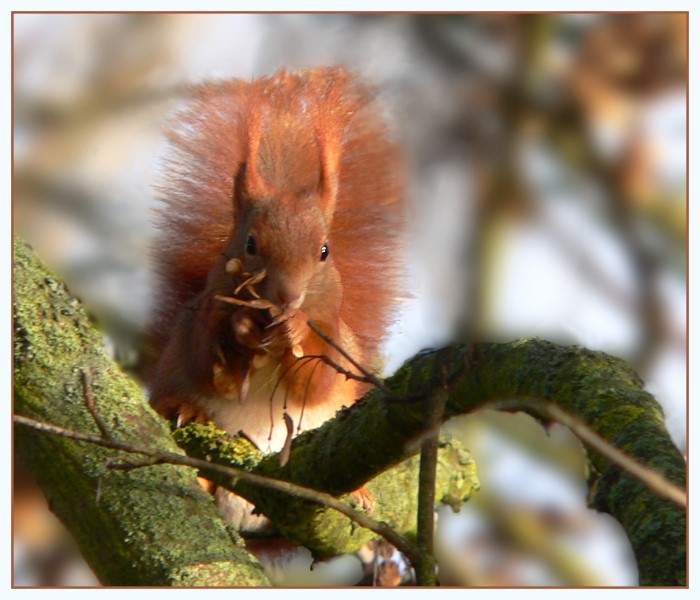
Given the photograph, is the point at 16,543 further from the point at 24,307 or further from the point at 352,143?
the point at 352,143

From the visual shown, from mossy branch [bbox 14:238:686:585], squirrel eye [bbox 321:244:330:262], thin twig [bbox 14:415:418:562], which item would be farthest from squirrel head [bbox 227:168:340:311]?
thin twig [bbox 14:415:418:562]

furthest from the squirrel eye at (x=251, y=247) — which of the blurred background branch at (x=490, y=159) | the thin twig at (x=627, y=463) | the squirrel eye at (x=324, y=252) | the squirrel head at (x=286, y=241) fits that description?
the thin twig at (x=627, y=463)

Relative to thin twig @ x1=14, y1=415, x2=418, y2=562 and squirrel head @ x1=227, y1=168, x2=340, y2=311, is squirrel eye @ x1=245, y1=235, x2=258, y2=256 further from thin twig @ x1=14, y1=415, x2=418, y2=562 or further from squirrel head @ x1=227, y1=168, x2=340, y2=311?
thin twig @ x1=14, y1=415, x2=418, y2=562

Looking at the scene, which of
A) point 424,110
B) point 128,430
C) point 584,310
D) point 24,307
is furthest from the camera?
point 424,110

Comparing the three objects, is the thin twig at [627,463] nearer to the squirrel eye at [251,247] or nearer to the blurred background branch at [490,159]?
the blurred background branch at [490,159]

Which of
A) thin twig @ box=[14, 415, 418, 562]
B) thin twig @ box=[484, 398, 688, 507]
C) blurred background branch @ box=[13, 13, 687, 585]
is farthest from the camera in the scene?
blurred background branch @ box=[13, 13, 687, 585]

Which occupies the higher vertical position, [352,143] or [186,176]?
[352,143]

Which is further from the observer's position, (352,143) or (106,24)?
(352,143)

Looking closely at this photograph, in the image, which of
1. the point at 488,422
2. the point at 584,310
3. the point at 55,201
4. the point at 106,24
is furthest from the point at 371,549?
the point at 106,24
